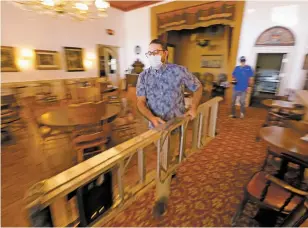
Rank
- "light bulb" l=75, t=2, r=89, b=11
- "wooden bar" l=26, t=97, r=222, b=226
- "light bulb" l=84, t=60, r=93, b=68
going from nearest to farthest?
"wooden bar" l=26, t=97, r=222, b=226 → "light bulb" l=75, t=2, r=89, b=11 → "light bulb" l=84, t=60, r=93, b=68

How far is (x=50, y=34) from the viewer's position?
614 centimetres

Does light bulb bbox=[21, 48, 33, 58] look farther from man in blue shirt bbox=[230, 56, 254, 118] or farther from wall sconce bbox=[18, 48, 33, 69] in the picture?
man in blue shirt bbox=[230, 56, 254, 118]

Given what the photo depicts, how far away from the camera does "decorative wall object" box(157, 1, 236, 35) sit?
5.81 m

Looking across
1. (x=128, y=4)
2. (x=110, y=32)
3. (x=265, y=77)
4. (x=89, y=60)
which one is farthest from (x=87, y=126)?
(x=128, y=4)

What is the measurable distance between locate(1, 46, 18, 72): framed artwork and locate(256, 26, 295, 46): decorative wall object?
7.64 m

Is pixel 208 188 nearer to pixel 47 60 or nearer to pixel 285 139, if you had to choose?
pixel 285 139

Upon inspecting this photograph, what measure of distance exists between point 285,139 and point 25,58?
705 cm

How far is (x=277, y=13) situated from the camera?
16.5 feet

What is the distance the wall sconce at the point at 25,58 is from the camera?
5562mm

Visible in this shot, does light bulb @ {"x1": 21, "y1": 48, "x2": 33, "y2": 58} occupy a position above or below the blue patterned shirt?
above

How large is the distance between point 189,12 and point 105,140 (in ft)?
21.0

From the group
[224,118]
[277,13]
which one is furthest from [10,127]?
[277,13]

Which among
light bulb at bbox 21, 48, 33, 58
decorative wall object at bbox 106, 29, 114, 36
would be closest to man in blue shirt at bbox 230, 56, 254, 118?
decorative wall object at bbox 106, 29, 114, 36

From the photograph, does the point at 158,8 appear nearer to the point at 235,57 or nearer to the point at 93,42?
the point at 93,42
